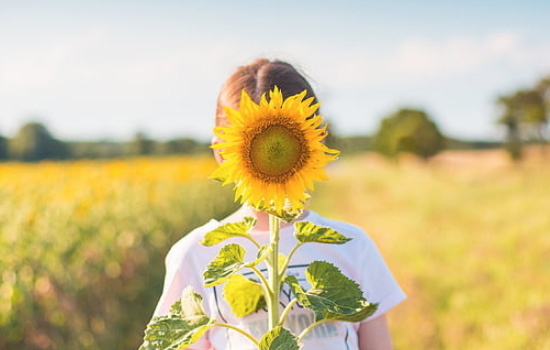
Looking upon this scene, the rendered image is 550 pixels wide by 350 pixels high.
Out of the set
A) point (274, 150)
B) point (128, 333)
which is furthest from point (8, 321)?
point (274, 150)

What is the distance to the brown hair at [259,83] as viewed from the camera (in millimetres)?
1635

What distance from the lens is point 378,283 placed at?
66.5 inches

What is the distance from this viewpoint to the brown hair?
64.4 inches

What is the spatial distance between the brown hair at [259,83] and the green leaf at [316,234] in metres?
0.57

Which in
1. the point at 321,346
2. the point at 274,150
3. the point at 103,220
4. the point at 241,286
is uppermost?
the point at 274,150

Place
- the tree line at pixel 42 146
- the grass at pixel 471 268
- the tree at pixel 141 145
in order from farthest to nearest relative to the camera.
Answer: the tree at pixel 141 145 < the tree line at pixel 42 146 < the grass at pixel 471 268

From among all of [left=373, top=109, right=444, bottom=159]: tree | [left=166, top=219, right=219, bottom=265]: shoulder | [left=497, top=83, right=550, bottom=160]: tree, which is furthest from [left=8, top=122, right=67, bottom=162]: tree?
[left=373, top=109, right=444, bottom=159]: tree

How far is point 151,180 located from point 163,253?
10.7ft

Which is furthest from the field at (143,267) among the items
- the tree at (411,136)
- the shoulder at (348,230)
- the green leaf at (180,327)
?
the tree at (411,136)

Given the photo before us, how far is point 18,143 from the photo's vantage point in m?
21.7

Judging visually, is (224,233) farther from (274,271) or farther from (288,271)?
(288,271)

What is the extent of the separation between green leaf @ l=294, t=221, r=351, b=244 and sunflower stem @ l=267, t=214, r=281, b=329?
0.05 metres

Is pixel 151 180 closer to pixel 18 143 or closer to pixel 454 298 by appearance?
pixel 454 298

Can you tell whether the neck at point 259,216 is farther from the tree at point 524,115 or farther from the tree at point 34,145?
the tree at point 524,115
